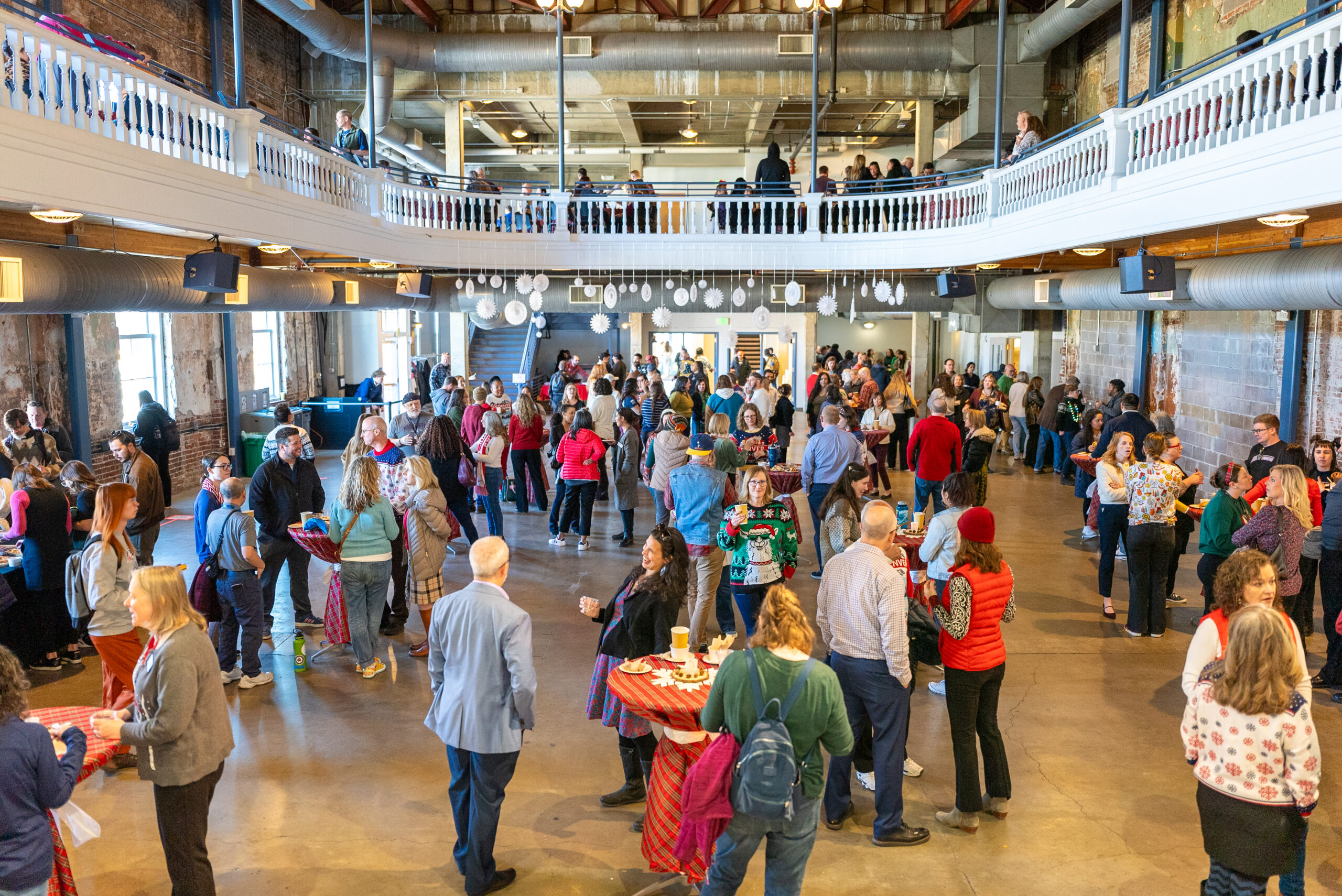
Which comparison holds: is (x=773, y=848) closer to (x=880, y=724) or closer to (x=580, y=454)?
(x=880, y=724)

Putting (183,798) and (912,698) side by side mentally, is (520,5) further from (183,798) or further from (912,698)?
(183,798)

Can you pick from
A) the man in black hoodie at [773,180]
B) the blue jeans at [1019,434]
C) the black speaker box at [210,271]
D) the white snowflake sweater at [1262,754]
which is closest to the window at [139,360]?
the black speaker box at [210,271]

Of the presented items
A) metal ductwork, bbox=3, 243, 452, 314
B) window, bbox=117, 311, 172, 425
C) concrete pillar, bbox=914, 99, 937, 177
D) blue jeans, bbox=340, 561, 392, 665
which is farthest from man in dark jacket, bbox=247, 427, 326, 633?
concrete pillar, bbox=914, 99, 937, 177

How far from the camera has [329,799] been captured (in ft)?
16.4

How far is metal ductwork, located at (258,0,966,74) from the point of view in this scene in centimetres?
1786

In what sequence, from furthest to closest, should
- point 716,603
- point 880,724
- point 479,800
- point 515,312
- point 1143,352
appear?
point 1143,352
point 515,312
point 716,603
point 880,724
point 479,800

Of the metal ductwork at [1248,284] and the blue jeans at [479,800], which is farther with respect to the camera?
the metal ductwork at [1248,284]

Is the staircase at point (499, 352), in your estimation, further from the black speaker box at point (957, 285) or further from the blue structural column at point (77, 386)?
the black speaker box at point (957, 285)

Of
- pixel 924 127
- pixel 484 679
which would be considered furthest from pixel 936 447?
pixel 924 127

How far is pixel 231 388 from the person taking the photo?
15.6 meters

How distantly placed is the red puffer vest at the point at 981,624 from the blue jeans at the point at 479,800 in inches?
80.6

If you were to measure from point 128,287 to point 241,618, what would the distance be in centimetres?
345

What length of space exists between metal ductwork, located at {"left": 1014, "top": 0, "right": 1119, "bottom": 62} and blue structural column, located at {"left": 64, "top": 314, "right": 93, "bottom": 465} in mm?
5455

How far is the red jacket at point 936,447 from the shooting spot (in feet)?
31.2
